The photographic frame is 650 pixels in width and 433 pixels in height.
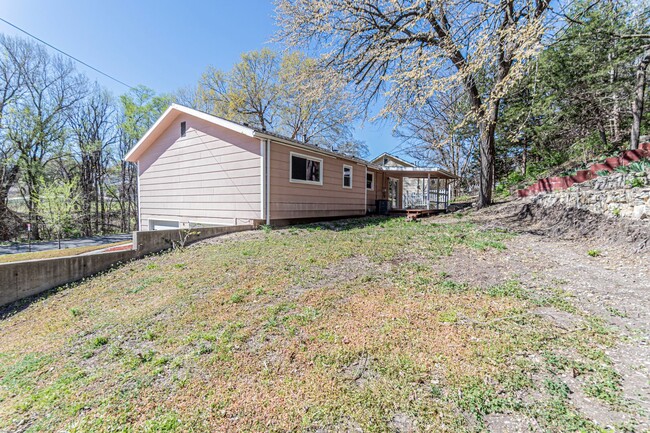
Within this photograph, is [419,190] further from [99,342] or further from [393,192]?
[99,342]

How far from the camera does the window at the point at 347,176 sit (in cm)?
1142

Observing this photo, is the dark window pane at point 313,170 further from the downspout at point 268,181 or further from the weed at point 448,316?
the weed at point 448,316

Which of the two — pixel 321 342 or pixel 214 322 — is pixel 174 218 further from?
pixel 321 342

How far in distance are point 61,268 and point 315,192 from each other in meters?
7.02

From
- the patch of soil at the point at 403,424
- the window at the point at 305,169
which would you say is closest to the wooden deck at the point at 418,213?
the window at the point at 305,169

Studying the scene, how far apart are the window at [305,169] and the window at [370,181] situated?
4.54 m

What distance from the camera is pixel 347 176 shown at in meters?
11.6

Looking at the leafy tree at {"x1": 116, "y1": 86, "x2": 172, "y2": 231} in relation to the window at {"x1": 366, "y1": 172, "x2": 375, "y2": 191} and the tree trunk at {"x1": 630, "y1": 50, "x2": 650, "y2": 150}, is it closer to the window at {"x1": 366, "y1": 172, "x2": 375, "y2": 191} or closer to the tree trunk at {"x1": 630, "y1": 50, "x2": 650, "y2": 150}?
the window at {"x1": 366, "y1": 172, "x2": 375, "y2": 191}

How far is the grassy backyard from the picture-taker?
185 centimetres

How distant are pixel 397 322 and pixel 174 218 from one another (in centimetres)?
1057

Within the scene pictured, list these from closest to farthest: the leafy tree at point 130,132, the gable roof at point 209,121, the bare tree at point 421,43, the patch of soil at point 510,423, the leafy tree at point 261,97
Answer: the patch of soil at point 510,423, the bare tree at point 421,43, the gable roof at point 209,121, the leafy tree at point 261,97, the leafy tree at point 130,132

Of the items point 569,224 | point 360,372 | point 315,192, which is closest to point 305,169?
point 315,192

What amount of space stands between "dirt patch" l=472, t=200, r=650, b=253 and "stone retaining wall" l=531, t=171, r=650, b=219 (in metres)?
0.14

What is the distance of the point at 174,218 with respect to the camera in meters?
10.8
